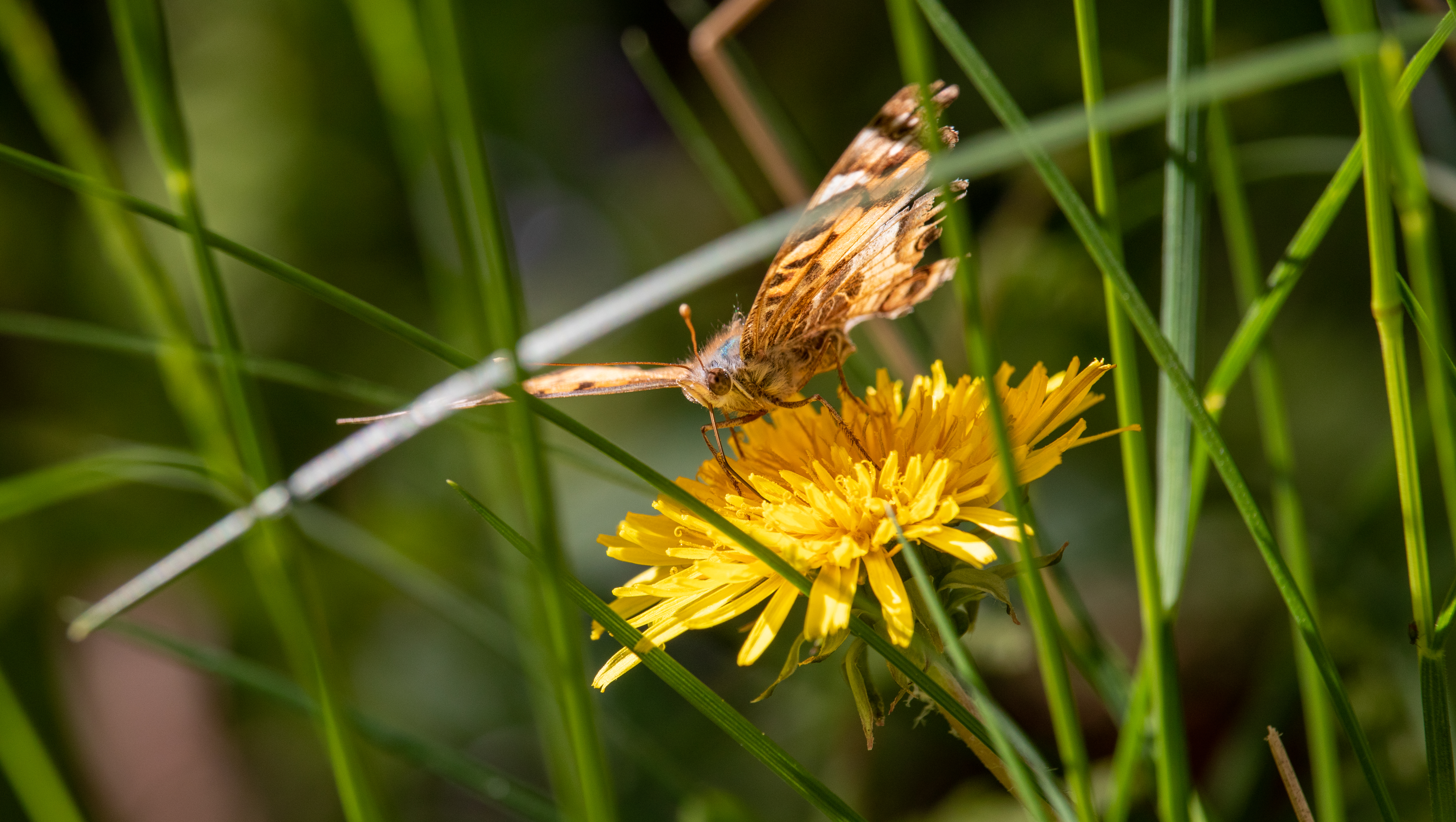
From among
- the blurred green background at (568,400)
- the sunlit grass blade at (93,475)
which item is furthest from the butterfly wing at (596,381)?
the blurred green background at (568,400)

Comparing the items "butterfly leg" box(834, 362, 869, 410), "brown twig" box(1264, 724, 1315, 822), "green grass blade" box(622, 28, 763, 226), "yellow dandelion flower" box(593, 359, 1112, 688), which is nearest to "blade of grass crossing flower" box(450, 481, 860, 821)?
"yellow dandelion flower" box(593, 359, 1112, 688)

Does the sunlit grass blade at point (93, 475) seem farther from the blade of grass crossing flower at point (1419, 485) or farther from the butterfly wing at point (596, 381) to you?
the blade of grass crossing flower at point (1419, 485)

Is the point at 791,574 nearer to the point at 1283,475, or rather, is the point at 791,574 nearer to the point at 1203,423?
the point at 1203,423

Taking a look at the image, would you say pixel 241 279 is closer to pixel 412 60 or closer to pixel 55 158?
pixel 55 158

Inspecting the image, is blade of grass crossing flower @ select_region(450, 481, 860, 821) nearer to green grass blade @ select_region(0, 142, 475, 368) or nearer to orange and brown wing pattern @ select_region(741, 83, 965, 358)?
green grass blade @ select_region(0, 142, 475, 368)

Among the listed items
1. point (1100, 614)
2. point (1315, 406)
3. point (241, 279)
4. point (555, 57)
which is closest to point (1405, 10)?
point (1315, 406)

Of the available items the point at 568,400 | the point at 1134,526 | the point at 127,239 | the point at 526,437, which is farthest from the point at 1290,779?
the point at 568,400
